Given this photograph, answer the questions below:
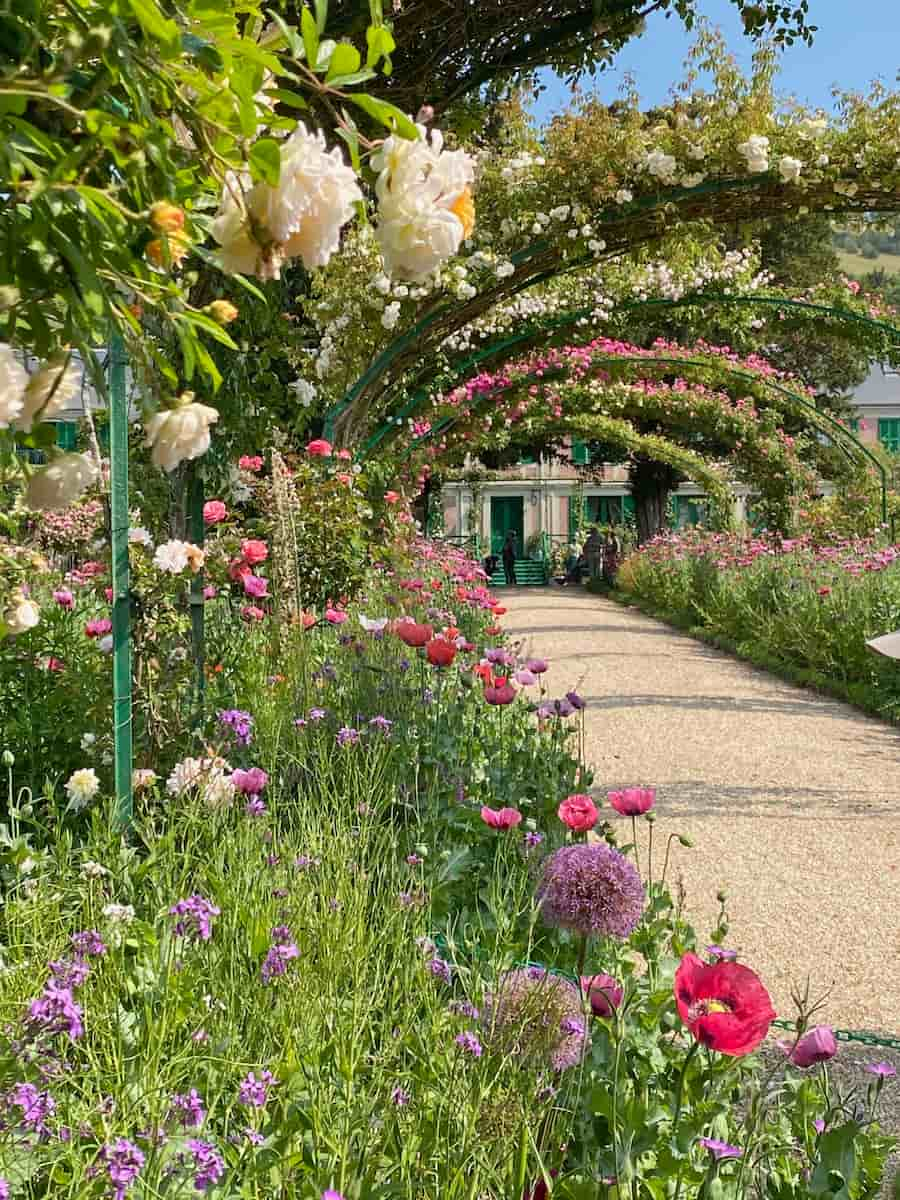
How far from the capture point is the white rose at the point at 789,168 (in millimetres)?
6012

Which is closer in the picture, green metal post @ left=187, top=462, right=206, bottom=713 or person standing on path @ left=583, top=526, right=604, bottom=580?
green metal post @ left=187, top=462, right=206, bottom=713

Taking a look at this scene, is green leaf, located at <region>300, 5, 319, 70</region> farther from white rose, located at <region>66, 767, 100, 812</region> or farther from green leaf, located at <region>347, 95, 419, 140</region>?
white rose, located at <region>66, 767, 100, 812</region>

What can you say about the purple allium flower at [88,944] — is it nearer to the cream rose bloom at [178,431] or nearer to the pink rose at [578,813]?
the pink rose at [578,813]

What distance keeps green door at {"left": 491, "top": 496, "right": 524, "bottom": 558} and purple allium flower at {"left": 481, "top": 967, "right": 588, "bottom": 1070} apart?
33.9 metres

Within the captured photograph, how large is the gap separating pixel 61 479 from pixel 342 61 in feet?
1.44

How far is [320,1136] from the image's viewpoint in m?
1.30

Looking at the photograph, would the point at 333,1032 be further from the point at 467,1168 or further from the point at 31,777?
the point at 31,777

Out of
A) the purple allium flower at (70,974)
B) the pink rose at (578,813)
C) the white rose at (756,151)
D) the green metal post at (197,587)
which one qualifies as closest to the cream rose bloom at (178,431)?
the purple allium flower at (70,974)

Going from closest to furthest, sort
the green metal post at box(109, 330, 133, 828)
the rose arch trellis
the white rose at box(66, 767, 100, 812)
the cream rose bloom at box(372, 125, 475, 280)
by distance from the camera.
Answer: the cream rose bloom at box(372, 125, 475, 280), the white rose at box(66, 767, 100, 812), the green metal post at box(109, 330, 133, 828), the rose arch trellis

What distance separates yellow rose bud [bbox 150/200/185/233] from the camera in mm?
876

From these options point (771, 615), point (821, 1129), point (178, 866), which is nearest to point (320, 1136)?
point (821, 1129)

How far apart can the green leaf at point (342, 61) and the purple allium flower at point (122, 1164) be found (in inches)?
39.9

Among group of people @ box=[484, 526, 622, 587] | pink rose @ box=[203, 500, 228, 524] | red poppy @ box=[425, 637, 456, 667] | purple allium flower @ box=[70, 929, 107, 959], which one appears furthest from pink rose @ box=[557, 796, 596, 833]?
group of people @ box=[484, 526, 622, 587]

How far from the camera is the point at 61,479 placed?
3.39ft
